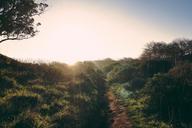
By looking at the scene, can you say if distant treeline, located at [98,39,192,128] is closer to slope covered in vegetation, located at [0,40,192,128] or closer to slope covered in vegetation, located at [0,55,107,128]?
slope covered in vegetation, located at [0,40,192,128]

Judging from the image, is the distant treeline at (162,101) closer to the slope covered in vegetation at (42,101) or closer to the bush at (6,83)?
the slope covered in vegetation at (42,101)

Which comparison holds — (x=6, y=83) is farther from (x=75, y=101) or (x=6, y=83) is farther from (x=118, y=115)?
(x=118, y=115)

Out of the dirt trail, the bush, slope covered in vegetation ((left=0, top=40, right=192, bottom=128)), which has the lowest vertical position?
the dirt trail

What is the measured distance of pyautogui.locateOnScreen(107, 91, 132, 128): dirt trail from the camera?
19247 millimetres

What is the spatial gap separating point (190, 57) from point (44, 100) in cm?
3675

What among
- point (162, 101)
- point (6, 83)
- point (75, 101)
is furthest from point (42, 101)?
point (162, 101)

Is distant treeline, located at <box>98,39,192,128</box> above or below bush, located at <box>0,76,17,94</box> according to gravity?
below

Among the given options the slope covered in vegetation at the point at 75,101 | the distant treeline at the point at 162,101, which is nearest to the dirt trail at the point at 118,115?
the slope covered in vegetation at the point at 75,101

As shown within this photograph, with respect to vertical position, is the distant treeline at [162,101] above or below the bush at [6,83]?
below

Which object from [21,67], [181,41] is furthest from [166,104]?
[181,41]

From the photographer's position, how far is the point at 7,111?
17641mm

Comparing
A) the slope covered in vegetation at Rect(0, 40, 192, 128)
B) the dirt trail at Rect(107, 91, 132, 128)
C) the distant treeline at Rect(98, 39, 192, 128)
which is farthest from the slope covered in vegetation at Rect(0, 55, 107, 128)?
the distant treeline at Rect(98, 39, 192, 128)

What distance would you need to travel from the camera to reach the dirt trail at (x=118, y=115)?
1925 cm

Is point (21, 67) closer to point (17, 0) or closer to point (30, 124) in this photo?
point (17, 0)
